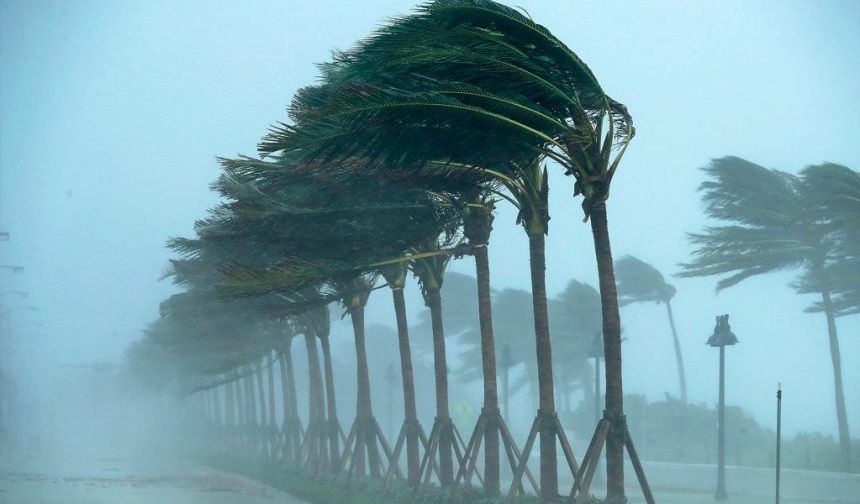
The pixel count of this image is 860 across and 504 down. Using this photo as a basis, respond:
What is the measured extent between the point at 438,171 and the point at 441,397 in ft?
23.6

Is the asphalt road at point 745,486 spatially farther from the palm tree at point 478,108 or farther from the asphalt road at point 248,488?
the palm tree at point 478,108

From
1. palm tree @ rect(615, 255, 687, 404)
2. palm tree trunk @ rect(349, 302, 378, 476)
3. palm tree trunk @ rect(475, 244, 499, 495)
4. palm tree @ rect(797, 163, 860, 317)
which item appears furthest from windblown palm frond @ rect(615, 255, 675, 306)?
palm tree trunk @ rect(475, 244, 499, 495)

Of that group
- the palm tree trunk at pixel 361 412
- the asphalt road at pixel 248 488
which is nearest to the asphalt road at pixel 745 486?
the asphalt road at pixel 248 488

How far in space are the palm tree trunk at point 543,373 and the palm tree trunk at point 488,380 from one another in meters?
2.46

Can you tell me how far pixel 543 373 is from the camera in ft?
60.2

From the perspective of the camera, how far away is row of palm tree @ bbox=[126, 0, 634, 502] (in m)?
14.3

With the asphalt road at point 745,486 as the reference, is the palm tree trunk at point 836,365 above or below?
above

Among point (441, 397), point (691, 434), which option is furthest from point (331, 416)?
point (691, 434)

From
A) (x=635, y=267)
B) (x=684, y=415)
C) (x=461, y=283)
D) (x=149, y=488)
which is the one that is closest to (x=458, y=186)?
(x=149, y=488)

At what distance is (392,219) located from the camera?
20.2 metres

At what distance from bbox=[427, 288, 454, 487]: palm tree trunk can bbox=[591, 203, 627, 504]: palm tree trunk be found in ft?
25.5

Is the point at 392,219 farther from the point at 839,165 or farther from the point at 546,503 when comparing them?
the point at 839,165

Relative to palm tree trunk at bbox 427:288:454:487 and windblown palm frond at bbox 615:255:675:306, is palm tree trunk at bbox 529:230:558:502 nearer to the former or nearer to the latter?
palm tree trunk at bbox 427:288:454:487

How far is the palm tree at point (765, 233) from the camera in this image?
133 feet
